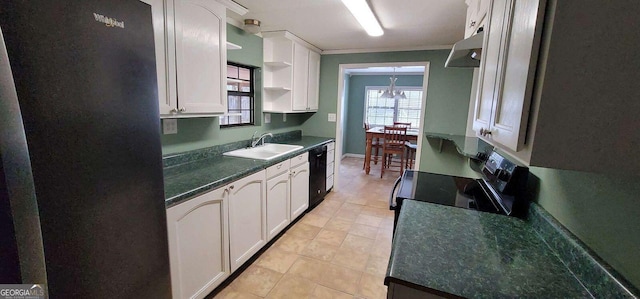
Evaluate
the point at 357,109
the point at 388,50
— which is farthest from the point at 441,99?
the point at 357,109

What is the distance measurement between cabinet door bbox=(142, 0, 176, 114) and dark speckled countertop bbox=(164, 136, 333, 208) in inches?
17.3

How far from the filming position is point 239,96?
2945mm

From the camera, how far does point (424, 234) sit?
1089 mm

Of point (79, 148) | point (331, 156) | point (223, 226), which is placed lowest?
point (223, 226)

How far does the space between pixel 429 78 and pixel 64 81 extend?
3592 mm

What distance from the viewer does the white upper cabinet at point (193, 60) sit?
1.62 metres

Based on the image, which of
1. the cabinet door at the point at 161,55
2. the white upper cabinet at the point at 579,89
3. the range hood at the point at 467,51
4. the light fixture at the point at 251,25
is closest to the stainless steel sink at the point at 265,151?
the cabinet door at the point at 161,55

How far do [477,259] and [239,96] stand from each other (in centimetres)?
266

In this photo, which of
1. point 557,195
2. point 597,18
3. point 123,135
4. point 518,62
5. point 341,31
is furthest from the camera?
point 341,31

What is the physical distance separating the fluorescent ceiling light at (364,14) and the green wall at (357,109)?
4.05 metres

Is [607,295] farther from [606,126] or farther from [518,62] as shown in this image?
[518,62]

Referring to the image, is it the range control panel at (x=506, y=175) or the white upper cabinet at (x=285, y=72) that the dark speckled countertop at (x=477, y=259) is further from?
the white upper cabinet at (x=285, y=72)

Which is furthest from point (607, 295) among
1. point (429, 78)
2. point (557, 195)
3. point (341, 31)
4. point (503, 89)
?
point (429, 78)

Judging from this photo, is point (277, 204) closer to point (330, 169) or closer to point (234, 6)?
point (330, 169)
